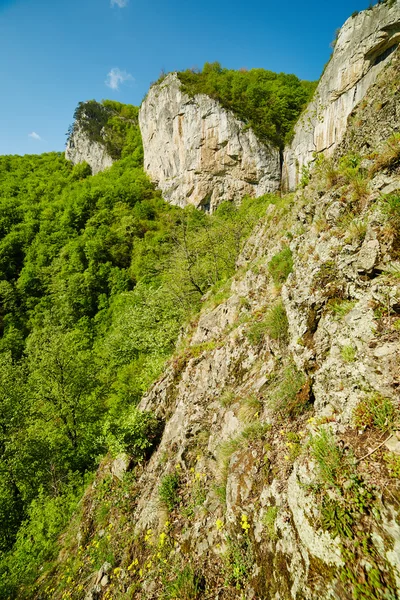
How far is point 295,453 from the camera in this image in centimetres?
317

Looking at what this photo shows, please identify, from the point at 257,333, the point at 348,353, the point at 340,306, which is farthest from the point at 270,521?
the point at 257,333

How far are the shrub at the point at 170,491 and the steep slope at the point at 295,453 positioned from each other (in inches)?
1.0

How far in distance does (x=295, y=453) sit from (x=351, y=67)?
1359 inches

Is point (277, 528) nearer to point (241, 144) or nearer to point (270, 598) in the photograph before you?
point (270, 598)

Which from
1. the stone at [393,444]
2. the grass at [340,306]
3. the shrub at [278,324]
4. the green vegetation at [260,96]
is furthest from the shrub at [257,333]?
the green vegetation at [260,96]

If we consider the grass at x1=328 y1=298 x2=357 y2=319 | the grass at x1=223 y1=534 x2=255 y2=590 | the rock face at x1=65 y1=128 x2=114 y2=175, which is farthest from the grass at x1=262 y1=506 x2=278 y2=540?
the rock face at x1=65 y1=128 x2=114 y2=175

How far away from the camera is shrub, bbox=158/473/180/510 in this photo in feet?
16.3

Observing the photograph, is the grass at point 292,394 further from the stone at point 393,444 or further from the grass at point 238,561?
the grass at point 238,561

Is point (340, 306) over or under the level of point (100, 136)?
under

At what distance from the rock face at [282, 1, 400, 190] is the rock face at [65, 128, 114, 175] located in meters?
47.6

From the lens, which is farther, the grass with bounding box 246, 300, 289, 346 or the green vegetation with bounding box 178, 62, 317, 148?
the green vegetation with bounding box 178, 62, 317, 148

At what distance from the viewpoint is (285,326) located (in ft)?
17.8

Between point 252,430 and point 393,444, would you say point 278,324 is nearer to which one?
point 252,430

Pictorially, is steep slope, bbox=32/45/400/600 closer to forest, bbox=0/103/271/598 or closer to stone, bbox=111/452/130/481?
stone, bbox=111/452/130/481
